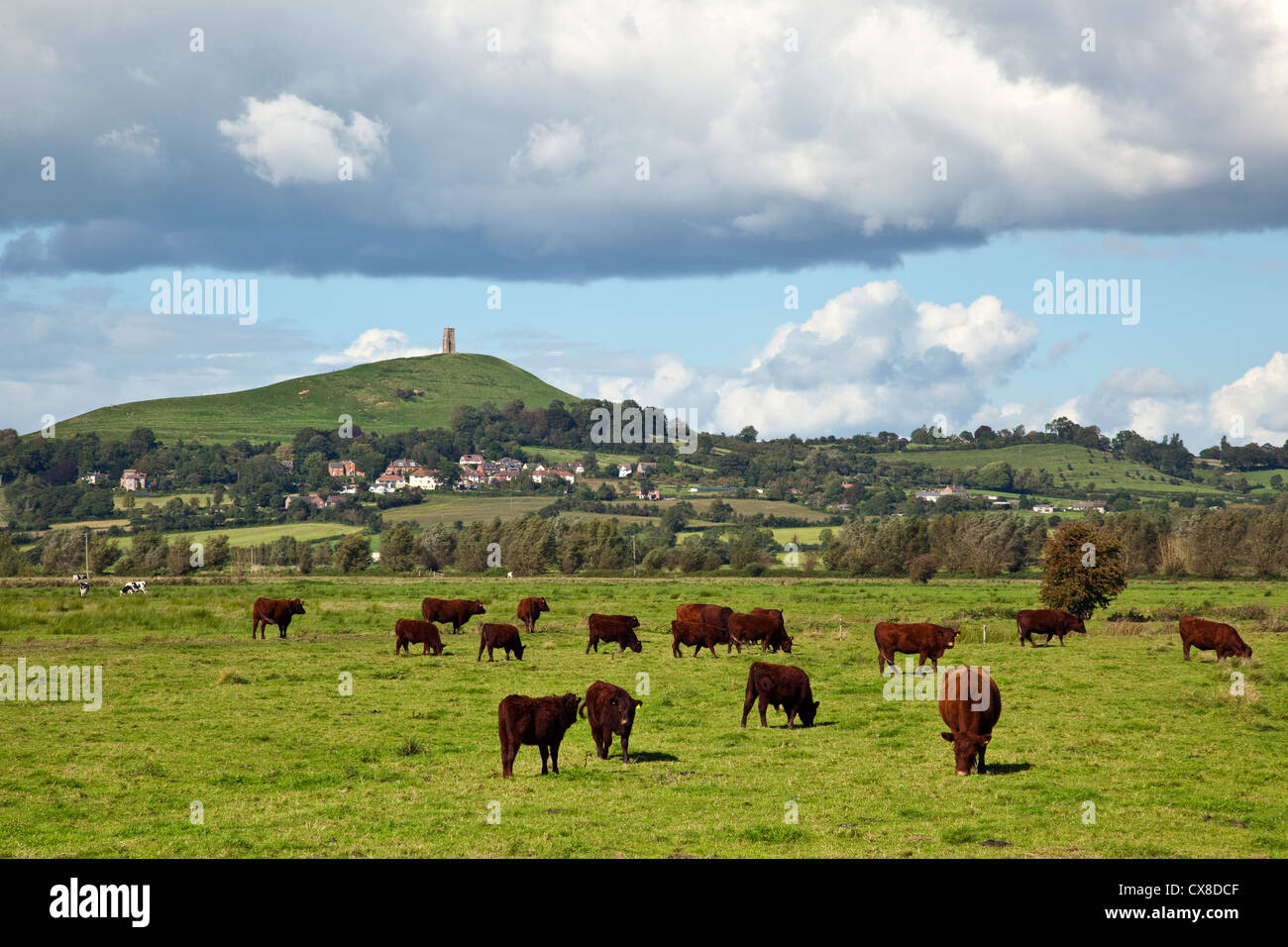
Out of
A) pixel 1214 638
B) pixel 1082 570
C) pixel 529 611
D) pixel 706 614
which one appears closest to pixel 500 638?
pixel 706 614

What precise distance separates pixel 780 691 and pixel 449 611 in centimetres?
2726

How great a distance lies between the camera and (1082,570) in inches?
2078

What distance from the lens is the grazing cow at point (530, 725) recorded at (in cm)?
1898

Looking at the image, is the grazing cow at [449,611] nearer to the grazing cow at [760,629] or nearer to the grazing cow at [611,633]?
the grazing cow at [611,633]

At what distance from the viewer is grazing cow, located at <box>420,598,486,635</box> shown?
1885 inches

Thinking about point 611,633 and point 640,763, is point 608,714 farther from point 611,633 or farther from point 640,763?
point 611,633

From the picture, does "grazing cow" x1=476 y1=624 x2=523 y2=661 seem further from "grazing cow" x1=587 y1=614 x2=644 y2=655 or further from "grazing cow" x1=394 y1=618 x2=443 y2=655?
"grazing cow" x1=587 y1=614 x2=644 y2=655

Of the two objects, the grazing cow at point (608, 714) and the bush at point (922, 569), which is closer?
the grazing cow at point (608, 714)

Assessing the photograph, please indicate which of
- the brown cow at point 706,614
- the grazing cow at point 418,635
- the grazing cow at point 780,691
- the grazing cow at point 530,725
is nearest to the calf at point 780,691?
the grazing cow at point 780,691

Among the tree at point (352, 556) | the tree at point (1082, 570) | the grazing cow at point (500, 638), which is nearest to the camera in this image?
the grazing cow at point (500, 638)

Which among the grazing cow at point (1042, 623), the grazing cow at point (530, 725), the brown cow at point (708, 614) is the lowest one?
the grazing cow at point (1042, 623)

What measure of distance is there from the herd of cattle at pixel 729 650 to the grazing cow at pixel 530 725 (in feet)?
0.06
